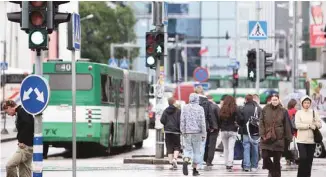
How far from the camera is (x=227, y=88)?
9450 centimetres

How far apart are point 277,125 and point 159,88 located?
7.64 metres

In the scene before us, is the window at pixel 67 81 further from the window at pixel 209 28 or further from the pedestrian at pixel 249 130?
the window at pixel 209 28

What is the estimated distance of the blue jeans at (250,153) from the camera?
2267cm

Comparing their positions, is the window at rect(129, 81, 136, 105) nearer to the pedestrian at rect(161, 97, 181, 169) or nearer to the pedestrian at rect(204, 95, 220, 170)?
the pedestrian at rect(204, 95, 220, 170)

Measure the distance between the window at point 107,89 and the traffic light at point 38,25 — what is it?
14631 mm

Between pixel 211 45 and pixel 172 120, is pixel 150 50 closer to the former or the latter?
pixel 172 120

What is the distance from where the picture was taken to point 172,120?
23.0 meters

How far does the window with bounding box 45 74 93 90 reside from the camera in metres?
28.0

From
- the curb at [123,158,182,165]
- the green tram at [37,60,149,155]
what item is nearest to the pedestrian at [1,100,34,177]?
the curb at [123,158,182,165]

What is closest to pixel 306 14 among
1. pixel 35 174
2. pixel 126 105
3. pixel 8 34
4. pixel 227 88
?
pixel 227 88

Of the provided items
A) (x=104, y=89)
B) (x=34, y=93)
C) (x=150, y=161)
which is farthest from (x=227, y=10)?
(x=34, y=93)

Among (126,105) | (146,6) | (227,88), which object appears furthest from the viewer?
(146,6)

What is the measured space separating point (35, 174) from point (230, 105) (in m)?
9.81

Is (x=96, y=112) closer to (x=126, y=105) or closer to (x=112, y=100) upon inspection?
(x=112, y=100)
